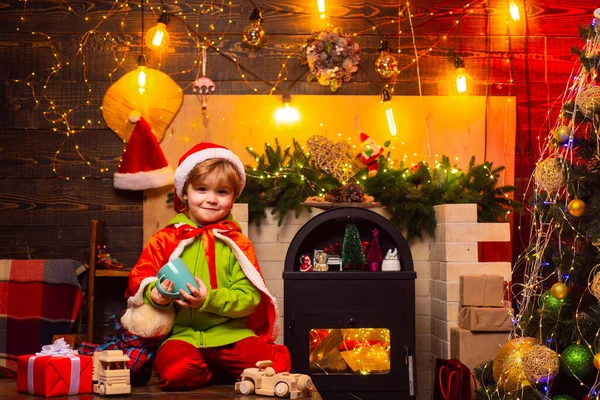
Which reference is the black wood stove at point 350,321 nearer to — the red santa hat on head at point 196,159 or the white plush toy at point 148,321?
the red santa hat on head at point 196,159

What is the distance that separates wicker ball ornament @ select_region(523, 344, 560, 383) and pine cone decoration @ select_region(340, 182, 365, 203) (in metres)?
1.26

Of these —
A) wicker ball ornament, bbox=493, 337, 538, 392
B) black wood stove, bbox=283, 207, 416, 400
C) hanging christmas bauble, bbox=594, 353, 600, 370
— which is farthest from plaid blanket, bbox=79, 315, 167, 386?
hanging christmas bauble, bbox=594, 353, 600, 370

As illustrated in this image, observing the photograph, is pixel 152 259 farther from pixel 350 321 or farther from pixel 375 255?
pixel 375 255

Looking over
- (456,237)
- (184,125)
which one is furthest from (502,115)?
(184,125)

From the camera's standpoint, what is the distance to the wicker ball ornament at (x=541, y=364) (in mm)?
2469

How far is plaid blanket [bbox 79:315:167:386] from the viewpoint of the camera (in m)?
2.65

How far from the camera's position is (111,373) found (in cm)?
236

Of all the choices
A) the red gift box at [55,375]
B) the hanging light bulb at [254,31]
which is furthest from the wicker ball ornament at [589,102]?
the hanging light bulb at [254,31]

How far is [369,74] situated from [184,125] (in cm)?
103

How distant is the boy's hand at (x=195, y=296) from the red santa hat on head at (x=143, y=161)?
1.51m

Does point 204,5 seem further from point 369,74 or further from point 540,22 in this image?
point 540,22

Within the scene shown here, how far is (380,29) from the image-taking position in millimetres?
4223

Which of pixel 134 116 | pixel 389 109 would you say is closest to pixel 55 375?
pixel 134 116

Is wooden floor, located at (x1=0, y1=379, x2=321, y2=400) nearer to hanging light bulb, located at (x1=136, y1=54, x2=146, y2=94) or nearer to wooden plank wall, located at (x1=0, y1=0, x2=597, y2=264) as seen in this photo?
wooden plank wall, located at (x1=0, y1=0, x2=597, y2=264)
